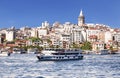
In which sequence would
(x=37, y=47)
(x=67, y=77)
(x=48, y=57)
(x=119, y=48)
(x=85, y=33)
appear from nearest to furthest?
(x=67, y=77)
(x=48, y=57)
(x=37, y=47)
(x=119, y=48)
(x=85, y=33)

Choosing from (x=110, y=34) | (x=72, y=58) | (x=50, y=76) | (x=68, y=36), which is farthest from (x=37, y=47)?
(x=50, y=76)

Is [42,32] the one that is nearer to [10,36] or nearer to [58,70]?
[10,36]

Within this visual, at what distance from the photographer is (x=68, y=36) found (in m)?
162

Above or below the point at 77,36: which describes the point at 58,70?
below

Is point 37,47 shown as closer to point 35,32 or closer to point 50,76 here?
point 35,32

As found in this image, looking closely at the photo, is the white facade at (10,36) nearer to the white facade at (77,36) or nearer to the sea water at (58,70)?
the white facade at (77,36)

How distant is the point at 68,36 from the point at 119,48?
2027 cm

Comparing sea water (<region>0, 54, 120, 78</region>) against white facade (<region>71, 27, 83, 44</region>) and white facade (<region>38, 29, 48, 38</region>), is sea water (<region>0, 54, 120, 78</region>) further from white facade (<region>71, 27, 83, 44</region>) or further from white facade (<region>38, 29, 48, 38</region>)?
white facade (<region>38, 29, 48, 38</region>)

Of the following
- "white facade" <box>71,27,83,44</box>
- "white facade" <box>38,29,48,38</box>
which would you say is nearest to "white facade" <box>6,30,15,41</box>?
"white facade" <box>38,29,48,38</box>

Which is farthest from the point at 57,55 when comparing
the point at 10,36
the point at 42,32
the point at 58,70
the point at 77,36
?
the point at 42,32

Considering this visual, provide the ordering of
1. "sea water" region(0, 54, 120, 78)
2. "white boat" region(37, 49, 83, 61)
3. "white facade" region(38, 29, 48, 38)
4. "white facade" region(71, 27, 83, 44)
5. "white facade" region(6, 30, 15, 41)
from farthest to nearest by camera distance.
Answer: "white facade" region(38, 29, 48, 38)
"white facade" region(6, 30, 15, 41)
"white facade" region(71, 27, 83, 44)
"white boat" region(37, 49, 83, 61)
"sea water" region(0, 54, 120, 78)

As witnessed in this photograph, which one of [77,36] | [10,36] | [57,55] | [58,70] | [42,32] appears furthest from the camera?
[42,32]

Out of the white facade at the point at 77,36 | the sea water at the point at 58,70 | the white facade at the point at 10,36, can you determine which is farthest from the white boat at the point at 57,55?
the white facade at the point at 10,36

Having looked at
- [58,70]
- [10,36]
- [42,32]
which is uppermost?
[42,32]
